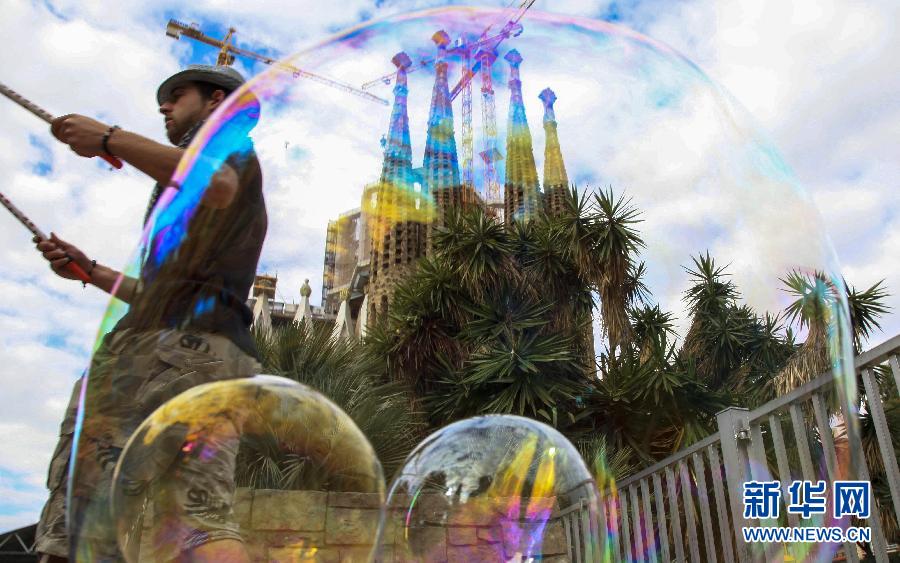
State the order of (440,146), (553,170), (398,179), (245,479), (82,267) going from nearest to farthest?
1. (245,479)
2. (82,267)
3. (398,179)
4. (553,170)
5. (440,146)

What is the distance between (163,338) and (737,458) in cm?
232

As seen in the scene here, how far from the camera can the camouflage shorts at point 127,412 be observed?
1505 millimetres

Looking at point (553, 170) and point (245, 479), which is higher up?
point (553, 170)

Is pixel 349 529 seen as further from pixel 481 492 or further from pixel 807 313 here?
pixel 807 313

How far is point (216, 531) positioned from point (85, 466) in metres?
0.43

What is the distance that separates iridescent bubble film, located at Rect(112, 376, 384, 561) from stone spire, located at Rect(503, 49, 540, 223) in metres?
3.85

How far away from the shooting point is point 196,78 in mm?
1908

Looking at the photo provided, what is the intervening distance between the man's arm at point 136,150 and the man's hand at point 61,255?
1.39ft

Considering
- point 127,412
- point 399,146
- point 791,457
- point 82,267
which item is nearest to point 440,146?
point 399,146

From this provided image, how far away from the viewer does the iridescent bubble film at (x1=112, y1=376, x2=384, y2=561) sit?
1462mm

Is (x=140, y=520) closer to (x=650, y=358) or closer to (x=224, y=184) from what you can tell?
(x=224, y=184)

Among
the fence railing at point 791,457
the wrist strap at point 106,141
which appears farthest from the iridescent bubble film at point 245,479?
the fence railing at point 791,457

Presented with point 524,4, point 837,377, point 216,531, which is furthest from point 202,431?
point 524,4

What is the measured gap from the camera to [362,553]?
203 cm
